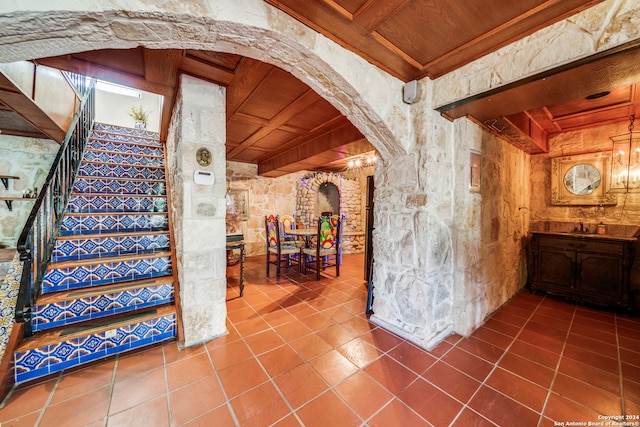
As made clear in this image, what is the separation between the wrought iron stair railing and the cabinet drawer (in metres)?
5.21

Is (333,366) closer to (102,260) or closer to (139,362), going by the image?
(139,362)

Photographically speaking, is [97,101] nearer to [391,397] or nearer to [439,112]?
[439,112]

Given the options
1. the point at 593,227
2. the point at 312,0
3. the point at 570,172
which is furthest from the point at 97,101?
the point at 593,227

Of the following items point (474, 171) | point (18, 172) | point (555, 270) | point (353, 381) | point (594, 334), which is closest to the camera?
point (353, 381)

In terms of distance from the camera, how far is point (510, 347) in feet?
6.39

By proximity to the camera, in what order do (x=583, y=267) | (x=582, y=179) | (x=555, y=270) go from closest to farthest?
(x=583, y=267) → (x=555, y=270) → (x=582, y=179)

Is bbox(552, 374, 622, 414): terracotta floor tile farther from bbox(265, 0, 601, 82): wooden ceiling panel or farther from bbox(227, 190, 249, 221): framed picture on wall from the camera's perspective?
bbox(227, 190, 249, 221): framed picture on wall

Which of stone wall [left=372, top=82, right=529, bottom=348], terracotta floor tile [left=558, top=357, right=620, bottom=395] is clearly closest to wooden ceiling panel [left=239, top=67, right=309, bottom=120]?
stone wall [left=372, top=82, right=529, bottom=348]

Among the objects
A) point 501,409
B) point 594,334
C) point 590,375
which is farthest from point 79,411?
point 594,334

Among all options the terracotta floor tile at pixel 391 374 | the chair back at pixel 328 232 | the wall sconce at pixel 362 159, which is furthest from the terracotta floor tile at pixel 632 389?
the wall sconce at pixel 362 159

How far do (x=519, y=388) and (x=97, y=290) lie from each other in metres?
3.30

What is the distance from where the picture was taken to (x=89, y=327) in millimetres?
1782

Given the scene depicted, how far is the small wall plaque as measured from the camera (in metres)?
1.95

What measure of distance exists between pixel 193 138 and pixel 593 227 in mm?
4968
